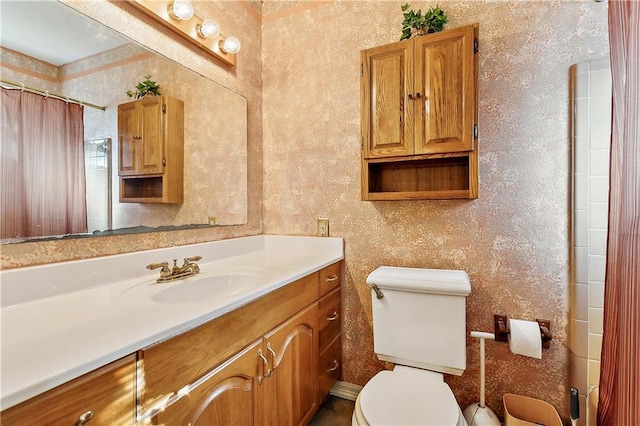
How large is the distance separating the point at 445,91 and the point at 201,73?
47.4 inches

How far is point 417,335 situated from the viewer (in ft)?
4.38

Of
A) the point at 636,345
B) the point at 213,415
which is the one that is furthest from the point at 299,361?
the point at 636,345

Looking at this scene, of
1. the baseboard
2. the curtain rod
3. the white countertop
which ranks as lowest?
the baseboard

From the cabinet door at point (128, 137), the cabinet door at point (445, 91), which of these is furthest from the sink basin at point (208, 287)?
the cabinet door at point (445, 91)

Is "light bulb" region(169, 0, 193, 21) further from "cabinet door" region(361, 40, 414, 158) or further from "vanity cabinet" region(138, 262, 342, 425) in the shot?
"vanity cabinet" region(138, 262, 342, 425)

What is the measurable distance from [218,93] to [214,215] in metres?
0.67

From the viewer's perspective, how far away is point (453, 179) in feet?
4.82

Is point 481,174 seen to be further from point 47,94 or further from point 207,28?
point 47,94

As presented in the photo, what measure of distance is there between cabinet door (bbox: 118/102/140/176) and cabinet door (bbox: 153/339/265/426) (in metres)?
0.84

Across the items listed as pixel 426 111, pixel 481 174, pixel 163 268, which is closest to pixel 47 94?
pixel 163 268

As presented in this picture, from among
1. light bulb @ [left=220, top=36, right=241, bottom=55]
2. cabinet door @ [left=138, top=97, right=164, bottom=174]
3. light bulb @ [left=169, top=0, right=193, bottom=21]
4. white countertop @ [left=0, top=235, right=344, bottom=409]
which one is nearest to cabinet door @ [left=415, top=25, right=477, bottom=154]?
white countertop @ [left=0, top=235, right=344, bottom=409]

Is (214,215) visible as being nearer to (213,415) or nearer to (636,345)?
(213,415)

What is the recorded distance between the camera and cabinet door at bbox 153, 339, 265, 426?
0.75 meters

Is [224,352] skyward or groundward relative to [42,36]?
groundward
